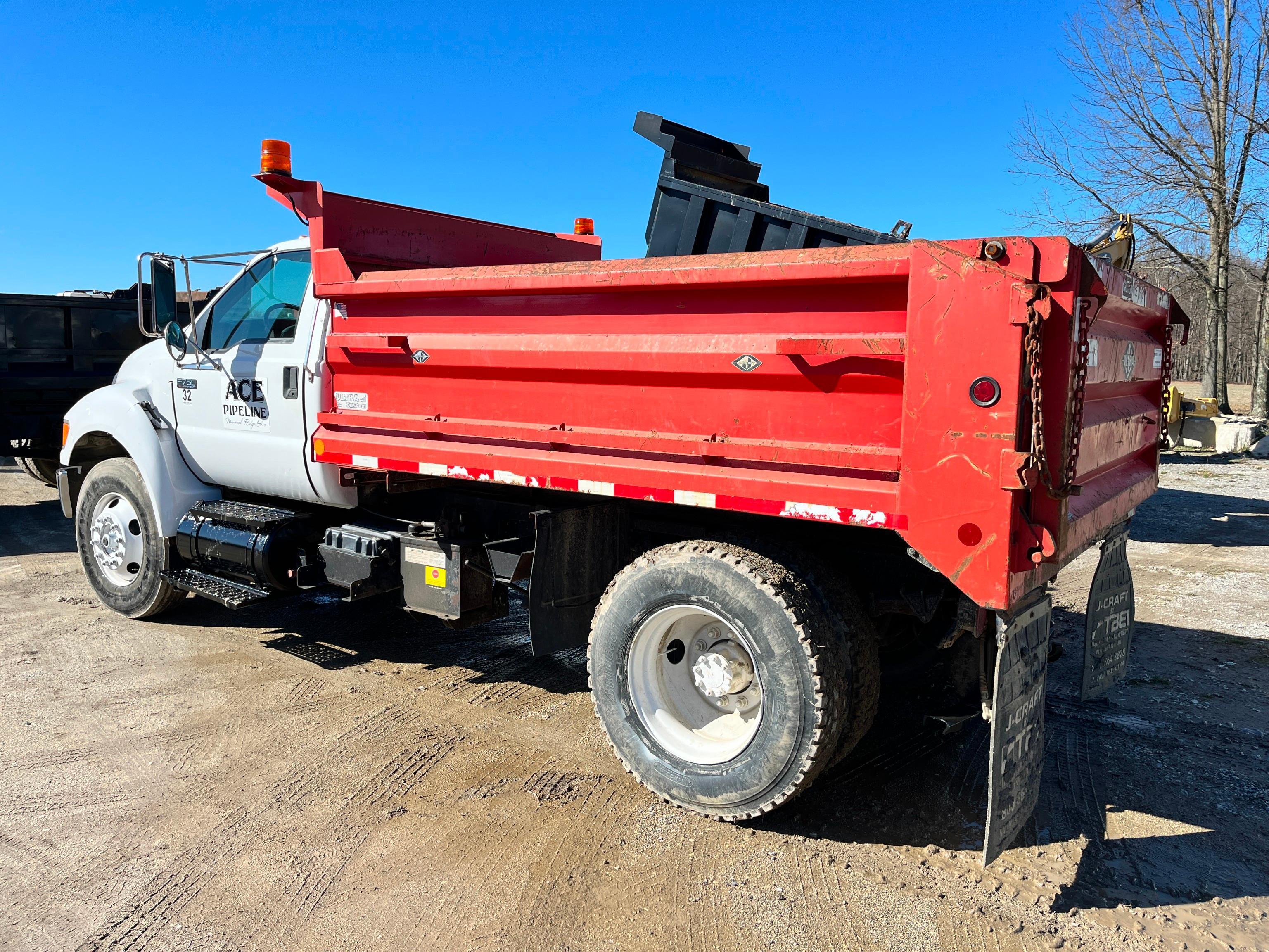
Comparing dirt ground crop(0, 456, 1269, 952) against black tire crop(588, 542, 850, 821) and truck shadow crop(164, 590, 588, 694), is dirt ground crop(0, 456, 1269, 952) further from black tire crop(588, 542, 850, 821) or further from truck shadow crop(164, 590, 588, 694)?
black tire crop(588, 542, 850, 821)

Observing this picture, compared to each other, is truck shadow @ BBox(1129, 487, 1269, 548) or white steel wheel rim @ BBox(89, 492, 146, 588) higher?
white steel wheel rim @ BBox(89, 492, 146, 588)

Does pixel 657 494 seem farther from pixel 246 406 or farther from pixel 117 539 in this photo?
pixel 117 539

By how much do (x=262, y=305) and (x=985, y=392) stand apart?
4332mm

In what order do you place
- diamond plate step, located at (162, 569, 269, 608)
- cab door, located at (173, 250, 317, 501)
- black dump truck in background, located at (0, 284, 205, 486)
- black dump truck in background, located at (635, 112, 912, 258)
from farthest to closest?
black dump truck in background, located at (0, 284, 205, 486) → diamond plate step, located at (162, 569, 269, 608) → cab door, located at (173, 250, 317, 501) → black dump truck in background, located at (635, 112, 912, 258)

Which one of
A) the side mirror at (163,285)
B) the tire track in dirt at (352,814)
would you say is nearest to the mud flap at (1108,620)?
the tire track in dirt at (352,814)

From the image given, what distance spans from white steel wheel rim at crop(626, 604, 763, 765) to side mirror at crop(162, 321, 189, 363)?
369 centimetres

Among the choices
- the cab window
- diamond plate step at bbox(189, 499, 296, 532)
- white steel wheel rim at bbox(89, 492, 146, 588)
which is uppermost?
the cab window

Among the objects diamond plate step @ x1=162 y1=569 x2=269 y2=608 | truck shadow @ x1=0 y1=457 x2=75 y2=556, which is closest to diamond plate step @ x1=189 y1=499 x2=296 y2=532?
diamond plate step @ x1=162 y1=569 x2=269 y2=608

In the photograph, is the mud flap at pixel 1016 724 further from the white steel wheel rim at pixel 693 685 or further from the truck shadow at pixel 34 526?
the truck shadow at pixel 34 526

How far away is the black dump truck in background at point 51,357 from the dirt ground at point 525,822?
5.59 metres

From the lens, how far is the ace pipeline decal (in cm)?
512

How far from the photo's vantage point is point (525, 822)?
3.46 meters

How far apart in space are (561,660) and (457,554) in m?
1.28

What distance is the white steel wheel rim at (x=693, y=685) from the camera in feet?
11.3
